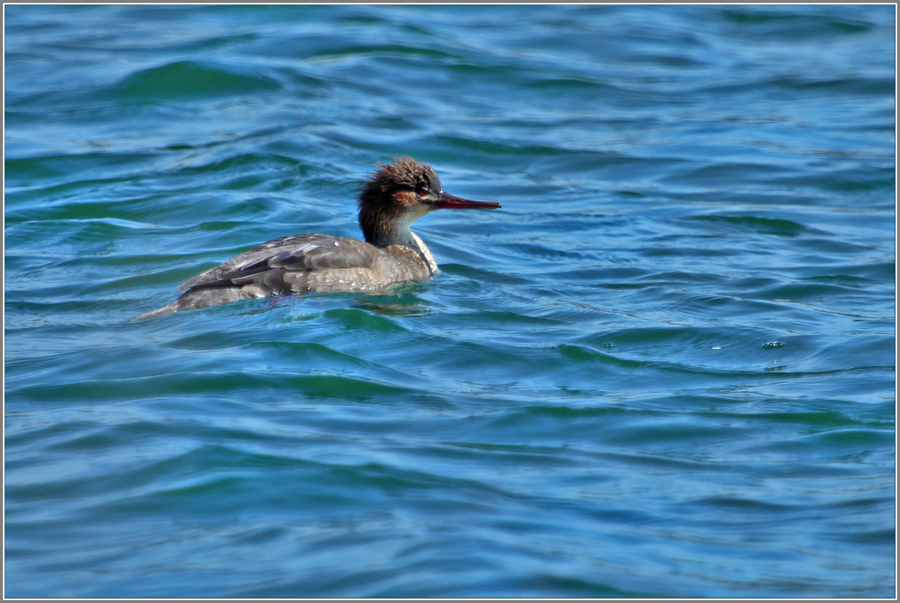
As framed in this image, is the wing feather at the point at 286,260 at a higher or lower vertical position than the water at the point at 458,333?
higher

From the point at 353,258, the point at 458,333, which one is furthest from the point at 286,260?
the point at 458,333

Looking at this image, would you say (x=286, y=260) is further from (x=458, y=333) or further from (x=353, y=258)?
(x=458, y=333)

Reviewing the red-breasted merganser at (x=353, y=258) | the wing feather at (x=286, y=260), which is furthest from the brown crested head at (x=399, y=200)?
the wing feather at (x=286, y=260)

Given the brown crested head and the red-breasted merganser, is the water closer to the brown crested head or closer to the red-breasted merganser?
the red-breasted merganser

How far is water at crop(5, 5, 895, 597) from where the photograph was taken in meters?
4.47

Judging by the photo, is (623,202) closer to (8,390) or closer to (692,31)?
(8,390)

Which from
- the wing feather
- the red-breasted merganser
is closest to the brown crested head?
the red-breasted merganser

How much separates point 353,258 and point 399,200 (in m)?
0.95

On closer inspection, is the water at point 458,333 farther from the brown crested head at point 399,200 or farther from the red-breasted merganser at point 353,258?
the brown crested head at point 399,200

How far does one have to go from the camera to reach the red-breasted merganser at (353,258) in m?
7.78

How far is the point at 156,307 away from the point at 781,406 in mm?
4457

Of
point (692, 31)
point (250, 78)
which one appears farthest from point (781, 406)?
point (692, 31)

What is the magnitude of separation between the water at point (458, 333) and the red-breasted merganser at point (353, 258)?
0.18 meters

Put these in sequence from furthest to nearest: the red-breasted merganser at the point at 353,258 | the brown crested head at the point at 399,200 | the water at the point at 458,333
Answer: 1. the brown crested head at the point at 399,200
2. the red-breasted merganser at the point at 353,258
3. the water at the point at 458,333
